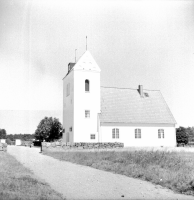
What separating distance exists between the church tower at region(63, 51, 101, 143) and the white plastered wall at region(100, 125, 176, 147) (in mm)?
1456

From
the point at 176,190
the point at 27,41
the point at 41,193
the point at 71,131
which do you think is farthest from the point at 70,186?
the point at 71,131

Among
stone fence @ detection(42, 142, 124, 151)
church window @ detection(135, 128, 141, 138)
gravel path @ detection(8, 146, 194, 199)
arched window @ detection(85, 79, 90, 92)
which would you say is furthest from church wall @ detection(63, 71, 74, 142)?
gravel path @ detection(8, 146, 194, 199)

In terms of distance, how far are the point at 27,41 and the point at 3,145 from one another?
2098 cm

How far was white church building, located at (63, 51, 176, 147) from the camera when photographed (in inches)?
1384

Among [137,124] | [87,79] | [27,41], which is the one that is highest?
[87,79]

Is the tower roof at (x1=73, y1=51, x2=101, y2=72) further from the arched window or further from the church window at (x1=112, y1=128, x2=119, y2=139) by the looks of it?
the church window at (x1=112, y1=128, x2=119, y2=139)

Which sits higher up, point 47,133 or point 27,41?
point 27,41

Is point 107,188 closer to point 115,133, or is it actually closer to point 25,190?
point 25,190

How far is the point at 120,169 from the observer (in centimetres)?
1214

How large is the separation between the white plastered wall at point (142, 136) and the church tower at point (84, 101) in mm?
1456

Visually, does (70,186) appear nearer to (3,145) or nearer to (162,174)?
(162,174)

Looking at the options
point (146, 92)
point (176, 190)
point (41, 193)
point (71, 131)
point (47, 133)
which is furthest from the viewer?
point (47, 133)

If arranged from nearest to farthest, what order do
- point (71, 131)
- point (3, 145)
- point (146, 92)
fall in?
point (3, 145) < point (71, 131) < point (146, 92)

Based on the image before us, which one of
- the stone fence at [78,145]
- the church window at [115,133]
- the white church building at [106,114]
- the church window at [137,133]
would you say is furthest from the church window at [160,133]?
the stone fence at [78,145]
